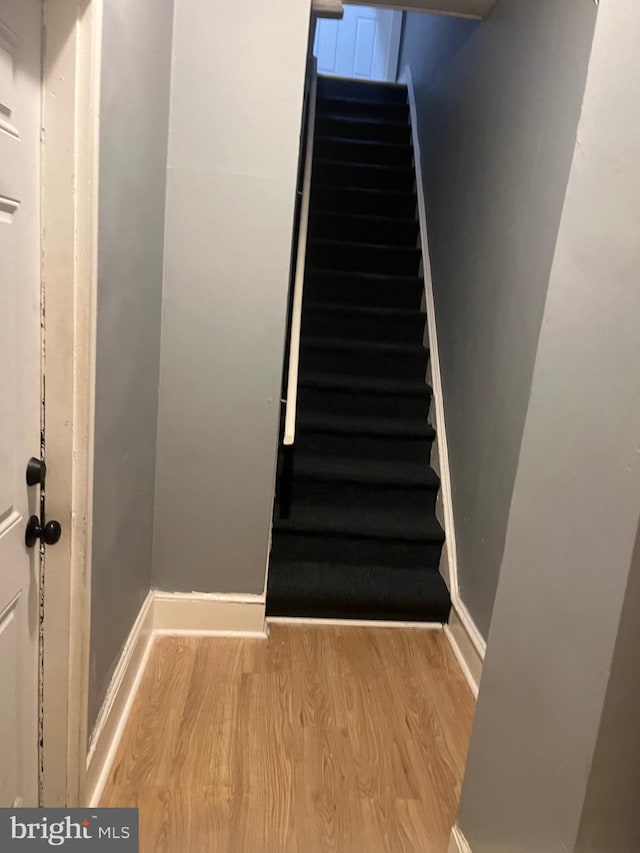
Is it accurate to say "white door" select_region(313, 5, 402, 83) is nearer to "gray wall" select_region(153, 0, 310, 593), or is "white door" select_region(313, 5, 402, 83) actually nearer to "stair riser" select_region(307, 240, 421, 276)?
"stair riser" select_region(307, 240, 421, 276)

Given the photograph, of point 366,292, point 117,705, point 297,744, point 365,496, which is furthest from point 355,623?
point 366,292

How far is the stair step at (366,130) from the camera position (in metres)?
4.44

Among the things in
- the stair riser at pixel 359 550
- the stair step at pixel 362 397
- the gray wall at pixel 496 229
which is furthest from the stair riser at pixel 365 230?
the stair riser at pixel 359 550

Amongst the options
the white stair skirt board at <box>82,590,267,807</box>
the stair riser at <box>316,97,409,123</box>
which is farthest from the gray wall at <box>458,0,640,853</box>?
the stair riser at <box>316,97,409,123</box>

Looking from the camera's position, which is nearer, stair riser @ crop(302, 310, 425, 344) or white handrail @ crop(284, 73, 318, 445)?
white handrail @ crop(284, 73, 318, 445)

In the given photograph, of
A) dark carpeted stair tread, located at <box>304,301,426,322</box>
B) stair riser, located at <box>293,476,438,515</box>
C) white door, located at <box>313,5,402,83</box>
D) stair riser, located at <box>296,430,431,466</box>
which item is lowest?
stair riser, located at <box>293,476,438,515</box>

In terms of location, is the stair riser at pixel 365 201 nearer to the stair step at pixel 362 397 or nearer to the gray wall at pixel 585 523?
the stair step at pixel 362 397

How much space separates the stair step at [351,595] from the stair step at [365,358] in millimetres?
1144

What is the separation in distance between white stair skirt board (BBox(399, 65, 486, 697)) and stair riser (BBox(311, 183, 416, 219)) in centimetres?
13

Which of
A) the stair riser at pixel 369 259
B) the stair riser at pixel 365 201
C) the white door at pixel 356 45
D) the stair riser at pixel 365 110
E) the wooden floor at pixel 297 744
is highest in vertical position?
the white door at pixel 356 45

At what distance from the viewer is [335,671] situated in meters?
2.31

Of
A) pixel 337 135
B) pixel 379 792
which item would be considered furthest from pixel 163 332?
pixel 337 135

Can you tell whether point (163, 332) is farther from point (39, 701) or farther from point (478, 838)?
point (478, 838)

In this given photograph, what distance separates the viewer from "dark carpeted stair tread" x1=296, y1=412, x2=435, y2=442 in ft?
9.99
